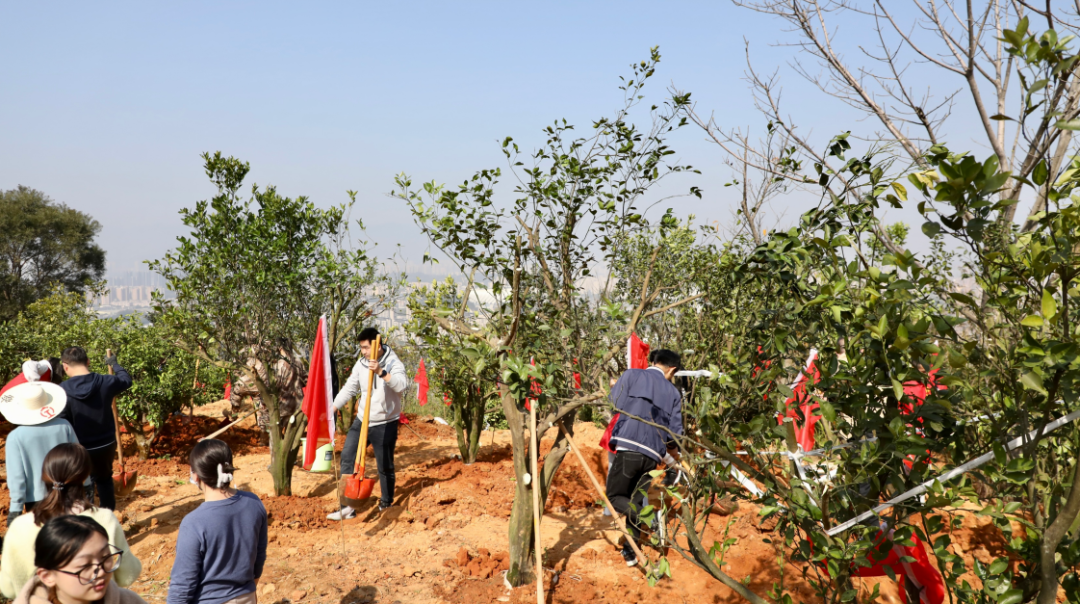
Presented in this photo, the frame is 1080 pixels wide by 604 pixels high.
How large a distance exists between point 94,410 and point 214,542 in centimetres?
336

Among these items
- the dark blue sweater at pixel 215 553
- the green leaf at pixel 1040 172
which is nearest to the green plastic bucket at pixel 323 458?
the dark blue sweater at pixel 215 553

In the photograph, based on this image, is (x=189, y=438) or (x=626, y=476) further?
(x=189, y=438)

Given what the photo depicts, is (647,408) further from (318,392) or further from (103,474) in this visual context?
(103,474)

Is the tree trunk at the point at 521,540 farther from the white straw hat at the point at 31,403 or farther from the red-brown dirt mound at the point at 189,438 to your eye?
the red-brown dirt mound at the point at 189,438

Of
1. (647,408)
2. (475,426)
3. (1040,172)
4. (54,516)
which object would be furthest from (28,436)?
(1040,172)

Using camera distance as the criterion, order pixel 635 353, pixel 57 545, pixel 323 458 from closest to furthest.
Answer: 1. pixel 57 545
2. pixel 323 458
3. pixel 635 353

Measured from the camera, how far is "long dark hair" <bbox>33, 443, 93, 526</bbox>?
2943 mm

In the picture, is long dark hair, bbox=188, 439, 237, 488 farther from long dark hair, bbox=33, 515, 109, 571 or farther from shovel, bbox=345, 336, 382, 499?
shovel, bbox=345, 336, 382, 499

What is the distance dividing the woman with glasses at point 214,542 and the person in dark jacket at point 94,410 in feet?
10.0

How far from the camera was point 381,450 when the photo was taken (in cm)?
654

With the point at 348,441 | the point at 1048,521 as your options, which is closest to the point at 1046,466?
the point at 1048,521

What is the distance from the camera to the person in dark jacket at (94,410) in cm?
518

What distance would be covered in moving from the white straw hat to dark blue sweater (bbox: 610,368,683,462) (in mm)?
3943

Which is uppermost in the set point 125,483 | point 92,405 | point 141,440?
point 92,405
